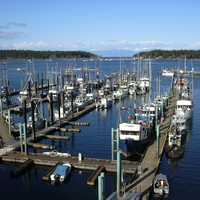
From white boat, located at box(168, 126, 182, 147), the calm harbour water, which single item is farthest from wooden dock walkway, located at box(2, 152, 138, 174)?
white boat, located at box(168, 126, 182, 147)

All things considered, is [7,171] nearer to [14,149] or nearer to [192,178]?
[14,149]

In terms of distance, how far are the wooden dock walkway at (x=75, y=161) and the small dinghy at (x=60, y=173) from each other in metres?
1.62

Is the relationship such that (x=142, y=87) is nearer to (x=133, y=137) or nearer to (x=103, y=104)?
(x=103, y=104)

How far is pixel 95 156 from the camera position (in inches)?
2137

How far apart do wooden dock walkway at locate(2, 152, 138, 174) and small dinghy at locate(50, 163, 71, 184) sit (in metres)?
1.62

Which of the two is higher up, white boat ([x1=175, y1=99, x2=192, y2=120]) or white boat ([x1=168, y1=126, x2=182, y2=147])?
white boat ([x1=175, y1=99, x2=192, y2=120])

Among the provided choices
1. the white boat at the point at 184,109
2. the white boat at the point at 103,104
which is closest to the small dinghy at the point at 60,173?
the white boat at the point at 184,109

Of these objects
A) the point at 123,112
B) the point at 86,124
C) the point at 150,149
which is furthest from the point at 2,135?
the point at 123,112

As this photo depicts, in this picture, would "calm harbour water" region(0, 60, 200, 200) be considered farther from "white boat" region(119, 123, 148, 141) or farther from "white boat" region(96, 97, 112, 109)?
"white boat" region(96, 97, 112, 109)

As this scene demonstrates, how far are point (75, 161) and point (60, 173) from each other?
4031mm

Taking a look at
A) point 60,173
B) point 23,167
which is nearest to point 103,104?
point 23,167

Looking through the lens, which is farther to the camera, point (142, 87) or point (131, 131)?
point (142, 87)

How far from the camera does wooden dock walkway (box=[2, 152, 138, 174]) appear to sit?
45.8m

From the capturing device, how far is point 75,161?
1886 inches
